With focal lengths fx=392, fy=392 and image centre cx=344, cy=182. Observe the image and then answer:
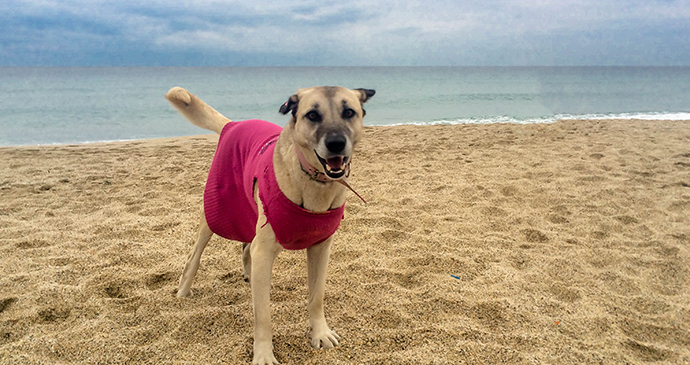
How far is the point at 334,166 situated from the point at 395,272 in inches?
58.0

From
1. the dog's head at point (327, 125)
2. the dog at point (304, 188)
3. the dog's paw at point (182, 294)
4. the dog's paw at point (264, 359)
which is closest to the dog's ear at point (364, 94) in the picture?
the dog at point (304, 188)

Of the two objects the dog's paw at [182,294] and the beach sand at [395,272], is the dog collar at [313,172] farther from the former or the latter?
the dog's paw at [182,294]

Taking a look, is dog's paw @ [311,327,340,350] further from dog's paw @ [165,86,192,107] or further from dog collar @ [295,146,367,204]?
dog's paw @ [165,86,192,107]

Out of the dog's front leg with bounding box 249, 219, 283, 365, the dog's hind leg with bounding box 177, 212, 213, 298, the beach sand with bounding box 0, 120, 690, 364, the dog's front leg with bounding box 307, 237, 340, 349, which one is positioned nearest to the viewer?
the dog's front leg with bounding box 249, 219, 283, 365

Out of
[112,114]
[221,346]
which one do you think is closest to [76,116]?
[112,114]

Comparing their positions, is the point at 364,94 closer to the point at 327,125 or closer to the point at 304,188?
the point at 327,125

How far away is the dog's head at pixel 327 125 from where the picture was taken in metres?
1.88

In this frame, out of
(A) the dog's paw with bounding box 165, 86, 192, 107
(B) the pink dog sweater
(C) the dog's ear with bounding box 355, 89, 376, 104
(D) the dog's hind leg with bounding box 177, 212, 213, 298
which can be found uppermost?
(C) the dog's ear with bounding box 355, 89, 376, 104

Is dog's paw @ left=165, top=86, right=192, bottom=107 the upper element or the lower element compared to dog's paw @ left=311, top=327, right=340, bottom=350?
upper

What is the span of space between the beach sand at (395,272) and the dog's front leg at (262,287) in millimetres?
127

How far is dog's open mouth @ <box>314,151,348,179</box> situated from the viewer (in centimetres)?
191

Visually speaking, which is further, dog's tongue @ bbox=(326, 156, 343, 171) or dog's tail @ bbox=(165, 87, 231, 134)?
dog's tail @ bbox=(165, 87, 231, 134)

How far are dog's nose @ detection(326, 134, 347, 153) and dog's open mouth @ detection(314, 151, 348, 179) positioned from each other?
0.06m

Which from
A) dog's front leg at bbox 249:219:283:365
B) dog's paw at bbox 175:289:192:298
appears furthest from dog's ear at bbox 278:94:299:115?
dog's paw at bbox 175:289:192:298
